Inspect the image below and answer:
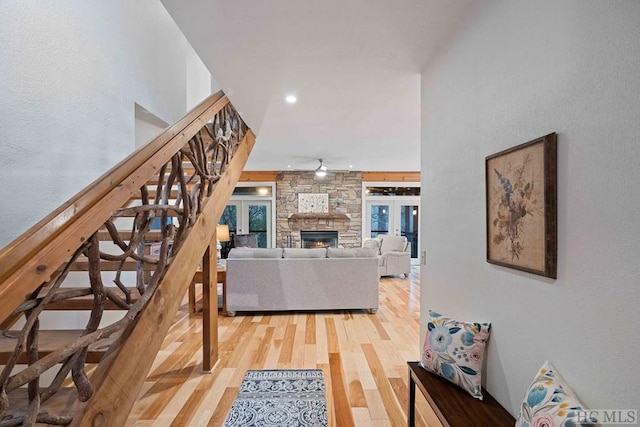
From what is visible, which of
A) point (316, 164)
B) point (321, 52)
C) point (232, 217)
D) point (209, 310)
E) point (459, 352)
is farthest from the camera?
point (232, 217)

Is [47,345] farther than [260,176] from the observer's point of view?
No

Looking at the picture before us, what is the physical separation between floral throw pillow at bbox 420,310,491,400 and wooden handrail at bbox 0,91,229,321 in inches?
65.1

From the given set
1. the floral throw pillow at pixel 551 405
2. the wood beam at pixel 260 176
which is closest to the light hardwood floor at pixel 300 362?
the floral throw pillow at pixel 551 405

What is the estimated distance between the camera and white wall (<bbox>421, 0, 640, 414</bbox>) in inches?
33.9

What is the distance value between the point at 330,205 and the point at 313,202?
473mm

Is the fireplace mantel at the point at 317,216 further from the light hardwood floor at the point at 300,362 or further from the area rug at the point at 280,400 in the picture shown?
the area rug at the point at 280,400

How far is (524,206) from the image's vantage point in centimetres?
126

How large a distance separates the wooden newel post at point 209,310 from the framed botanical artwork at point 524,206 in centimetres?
226

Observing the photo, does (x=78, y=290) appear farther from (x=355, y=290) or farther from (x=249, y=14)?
(x=355, y=290)

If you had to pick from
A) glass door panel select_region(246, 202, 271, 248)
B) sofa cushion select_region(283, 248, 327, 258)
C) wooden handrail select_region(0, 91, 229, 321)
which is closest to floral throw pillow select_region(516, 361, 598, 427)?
wooden handrail select_region(0, 91, 229, 321)

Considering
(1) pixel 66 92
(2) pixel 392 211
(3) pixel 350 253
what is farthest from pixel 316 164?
(1) pixel 66 92

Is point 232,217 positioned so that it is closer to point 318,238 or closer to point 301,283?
point 318,238

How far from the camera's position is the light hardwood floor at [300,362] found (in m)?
2.19

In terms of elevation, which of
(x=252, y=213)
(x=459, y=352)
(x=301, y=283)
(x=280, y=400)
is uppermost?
(x=252, y=213)
